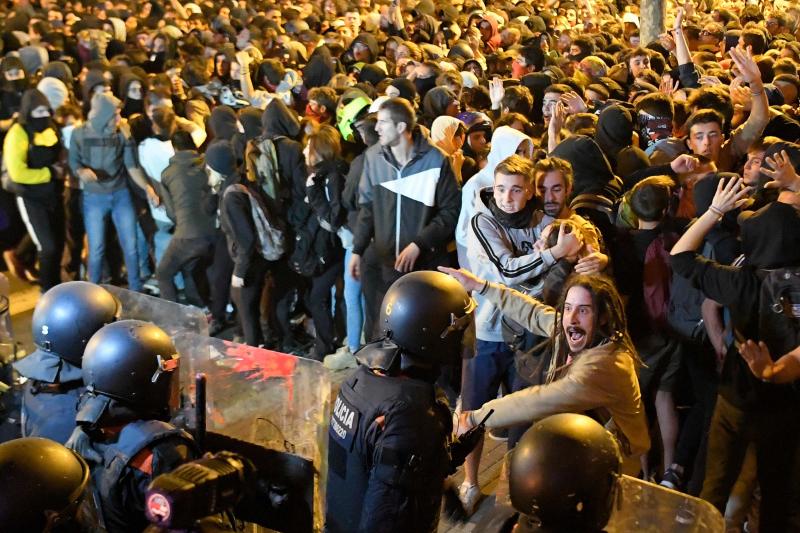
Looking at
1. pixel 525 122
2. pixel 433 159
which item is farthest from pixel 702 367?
pixel 525 122

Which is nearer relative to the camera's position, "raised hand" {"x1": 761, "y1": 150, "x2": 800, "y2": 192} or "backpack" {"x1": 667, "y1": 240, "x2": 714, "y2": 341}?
"raised hand" {"x1": 761, "y1": 150, "x2": 800, "y2": 192}

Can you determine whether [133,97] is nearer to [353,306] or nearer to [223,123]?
[223,123]

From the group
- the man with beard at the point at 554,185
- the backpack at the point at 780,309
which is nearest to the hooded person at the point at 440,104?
the man with beard at the point at 554,185

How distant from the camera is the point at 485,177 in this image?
5629mm

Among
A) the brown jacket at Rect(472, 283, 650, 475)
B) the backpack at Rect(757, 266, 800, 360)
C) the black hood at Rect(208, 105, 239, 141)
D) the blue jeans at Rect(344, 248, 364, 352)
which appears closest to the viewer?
the brown jacket at Rect(472, 283, 650, 475)

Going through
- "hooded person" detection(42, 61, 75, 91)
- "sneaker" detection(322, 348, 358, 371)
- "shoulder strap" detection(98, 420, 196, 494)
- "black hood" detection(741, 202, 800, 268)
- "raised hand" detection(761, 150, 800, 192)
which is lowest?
"sneaker" detection(322, 348, 358, 371)

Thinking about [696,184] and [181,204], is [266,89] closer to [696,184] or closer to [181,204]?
[181,204]

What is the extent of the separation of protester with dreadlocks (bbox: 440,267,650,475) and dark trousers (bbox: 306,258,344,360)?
3234 millimetres

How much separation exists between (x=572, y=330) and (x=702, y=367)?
145 centimetres

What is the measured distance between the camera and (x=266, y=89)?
10133 mm

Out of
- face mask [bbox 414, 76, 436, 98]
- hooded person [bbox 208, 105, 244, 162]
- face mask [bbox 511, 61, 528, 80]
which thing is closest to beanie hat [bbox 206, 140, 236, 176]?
hooded person [bbox 208, 105, 244, 162]

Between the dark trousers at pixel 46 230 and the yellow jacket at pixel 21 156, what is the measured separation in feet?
0.60

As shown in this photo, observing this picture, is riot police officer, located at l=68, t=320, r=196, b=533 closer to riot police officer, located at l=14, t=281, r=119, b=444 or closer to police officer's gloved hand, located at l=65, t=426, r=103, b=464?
police officer's gloved hand, located at l=65, t=426, r=103, b=464

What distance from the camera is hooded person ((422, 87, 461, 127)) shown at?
7492mm
